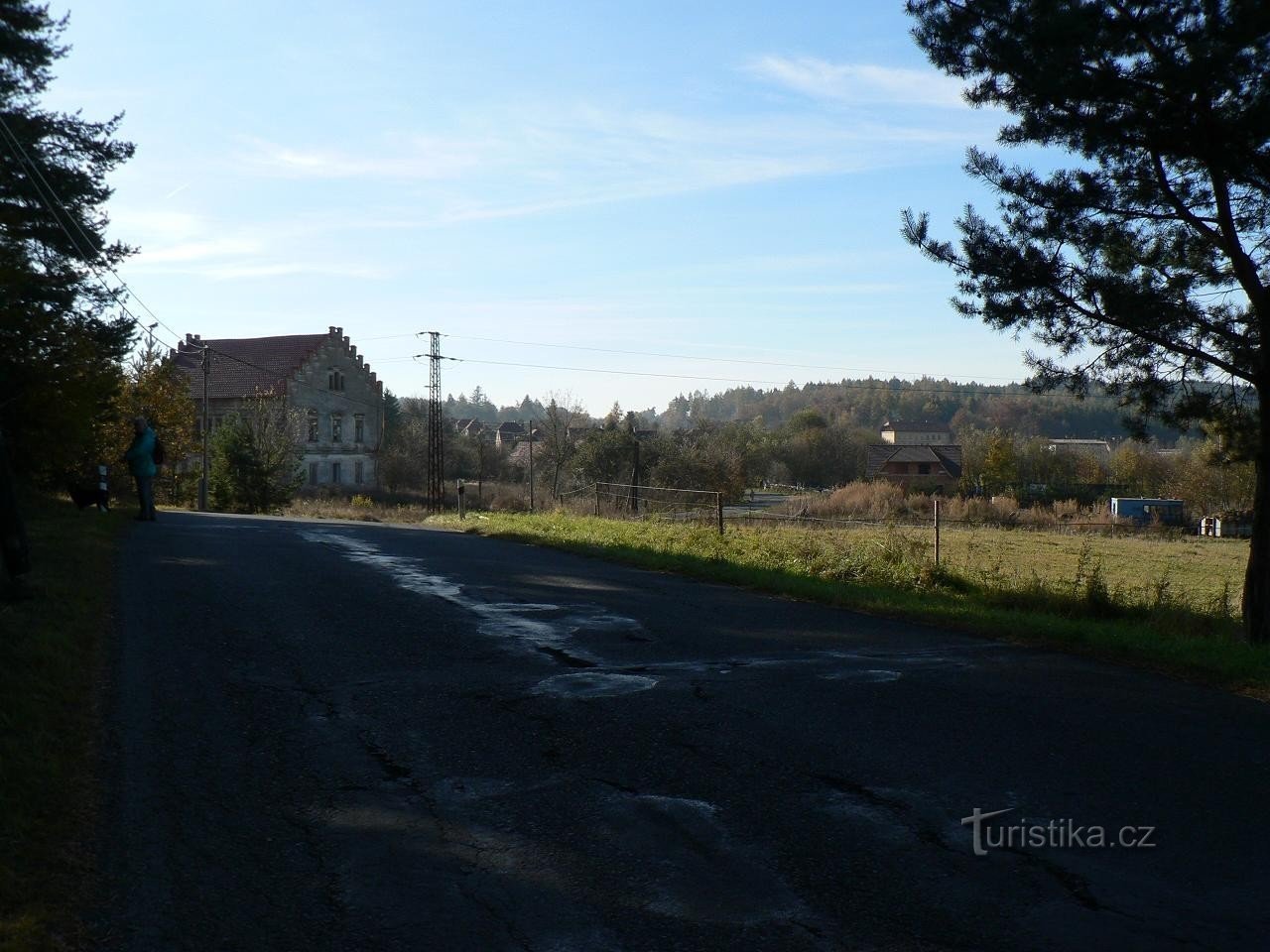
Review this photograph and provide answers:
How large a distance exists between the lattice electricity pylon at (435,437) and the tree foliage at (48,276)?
20583 mm

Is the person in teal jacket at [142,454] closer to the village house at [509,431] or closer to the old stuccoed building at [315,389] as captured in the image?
the old stuccoed building at [315,389]

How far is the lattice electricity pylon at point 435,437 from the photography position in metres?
49.2

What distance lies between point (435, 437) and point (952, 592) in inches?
1458

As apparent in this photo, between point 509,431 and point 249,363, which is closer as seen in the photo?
point 249,363

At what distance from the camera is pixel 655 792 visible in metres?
5.93

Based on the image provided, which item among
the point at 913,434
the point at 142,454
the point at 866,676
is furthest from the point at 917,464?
the point at 866,676

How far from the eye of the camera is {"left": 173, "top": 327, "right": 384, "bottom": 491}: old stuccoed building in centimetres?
6669

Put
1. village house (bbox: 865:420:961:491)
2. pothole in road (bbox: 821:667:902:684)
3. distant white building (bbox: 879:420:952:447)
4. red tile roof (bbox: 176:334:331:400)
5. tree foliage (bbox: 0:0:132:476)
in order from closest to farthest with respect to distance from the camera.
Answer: pothole in road (bbox: 821:667:902:684) < tree foliage (bbox: 0:0:132:476) < red tile roof (bbox: 176:334:331:400) < village house (bbox: 865:420:961:491) < distant white building (bbox: 879:420:952:447)

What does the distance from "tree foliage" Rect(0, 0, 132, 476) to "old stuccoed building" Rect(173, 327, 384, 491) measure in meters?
38.3

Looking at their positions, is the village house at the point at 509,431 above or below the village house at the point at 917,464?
above

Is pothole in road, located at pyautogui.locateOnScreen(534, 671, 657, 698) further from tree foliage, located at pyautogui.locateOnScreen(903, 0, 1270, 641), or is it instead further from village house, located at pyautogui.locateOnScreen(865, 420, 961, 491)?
village house, located at pyautogui.locateOnScreen(865, 420, 961, 491)

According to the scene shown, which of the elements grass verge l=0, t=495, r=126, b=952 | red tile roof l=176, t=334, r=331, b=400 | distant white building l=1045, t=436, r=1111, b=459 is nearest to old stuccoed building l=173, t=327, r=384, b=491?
red tile roof l=176, t=334, r=331, b=400

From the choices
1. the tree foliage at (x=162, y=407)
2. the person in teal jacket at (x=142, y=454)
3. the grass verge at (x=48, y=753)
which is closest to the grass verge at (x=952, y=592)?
the person in teal jacket at (x=142, y=454)

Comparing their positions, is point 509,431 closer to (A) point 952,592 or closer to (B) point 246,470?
(B) point 246,470
